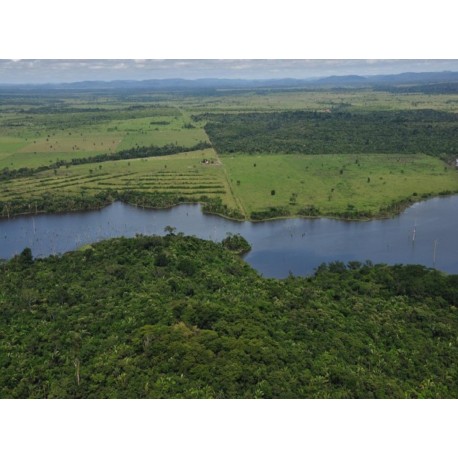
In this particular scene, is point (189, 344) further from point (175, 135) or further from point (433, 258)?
point (175, 135)

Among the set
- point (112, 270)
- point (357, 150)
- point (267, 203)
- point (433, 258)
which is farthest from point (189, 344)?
point (357, 150)

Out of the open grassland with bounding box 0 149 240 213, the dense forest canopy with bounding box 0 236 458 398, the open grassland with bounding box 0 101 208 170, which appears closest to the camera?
the dense forest canopy with bounding box 0 236 458 398

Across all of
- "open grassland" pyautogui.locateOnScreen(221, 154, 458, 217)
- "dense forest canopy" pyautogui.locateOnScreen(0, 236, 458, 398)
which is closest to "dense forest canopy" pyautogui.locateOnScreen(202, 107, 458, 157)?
"open grassland" pyautogui.locateOnScreen(221, 154, 458, 217)

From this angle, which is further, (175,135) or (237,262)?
(175,135)

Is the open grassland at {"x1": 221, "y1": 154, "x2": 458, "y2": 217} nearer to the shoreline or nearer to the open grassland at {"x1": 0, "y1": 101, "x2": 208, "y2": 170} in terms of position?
the shoreline

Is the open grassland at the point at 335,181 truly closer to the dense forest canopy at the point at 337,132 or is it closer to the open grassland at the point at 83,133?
the dense forest canopy at the point at 337,132

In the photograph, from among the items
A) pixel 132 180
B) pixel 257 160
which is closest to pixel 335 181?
pixel 257 160
